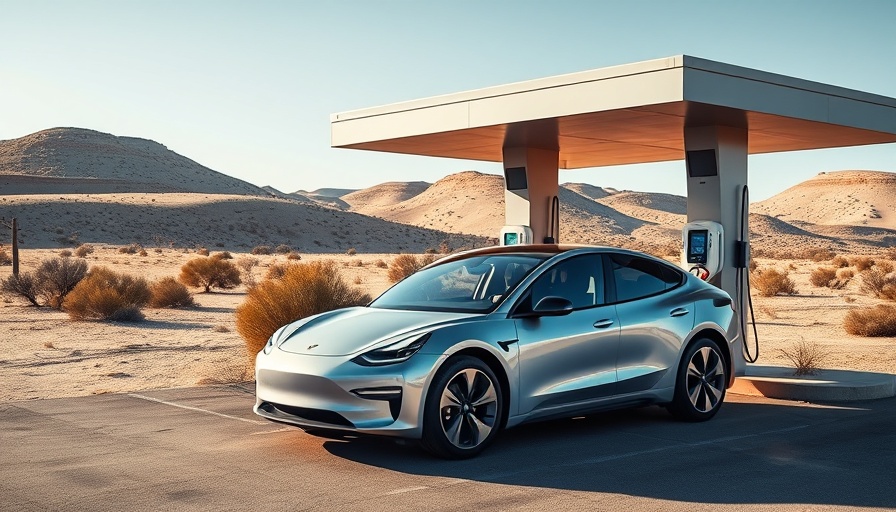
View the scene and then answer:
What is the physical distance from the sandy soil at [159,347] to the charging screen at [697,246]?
367 centimetres

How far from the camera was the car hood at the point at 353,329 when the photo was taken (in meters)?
8.37

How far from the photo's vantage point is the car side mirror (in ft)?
28.7

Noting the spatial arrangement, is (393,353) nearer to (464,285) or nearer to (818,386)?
(464,285)

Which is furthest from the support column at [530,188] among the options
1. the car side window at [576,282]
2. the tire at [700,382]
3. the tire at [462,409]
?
the tire at [462,409]

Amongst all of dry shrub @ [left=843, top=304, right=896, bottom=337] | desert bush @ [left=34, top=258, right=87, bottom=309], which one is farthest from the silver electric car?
desert bush @ [left=34, top=258, right=87, bottom=309]

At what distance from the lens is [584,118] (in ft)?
43.0

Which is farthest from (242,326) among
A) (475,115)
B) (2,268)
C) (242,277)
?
(2,268)

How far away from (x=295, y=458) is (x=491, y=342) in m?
1.78

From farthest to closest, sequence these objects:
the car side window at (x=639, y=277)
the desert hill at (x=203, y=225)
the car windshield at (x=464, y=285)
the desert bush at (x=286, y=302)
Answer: the desert hill at (x=203, y=225)
the desert bush at (x=286, y=302)
the car side window at (x=639, y=277)
the car windshield at (x=464, y=285)

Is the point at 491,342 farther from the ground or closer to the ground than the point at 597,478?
farther from the ground

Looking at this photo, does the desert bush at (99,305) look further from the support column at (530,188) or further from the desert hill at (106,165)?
the desert hill at (106,165)

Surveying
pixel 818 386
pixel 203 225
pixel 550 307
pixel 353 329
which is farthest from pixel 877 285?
pixel 203 225

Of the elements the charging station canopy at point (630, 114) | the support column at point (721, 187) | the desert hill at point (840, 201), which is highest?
the desert hill at point (840, 201)

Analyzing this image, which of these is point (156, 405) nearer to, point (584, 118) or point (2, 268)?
point (584, 118)
